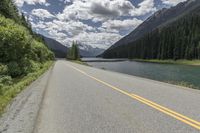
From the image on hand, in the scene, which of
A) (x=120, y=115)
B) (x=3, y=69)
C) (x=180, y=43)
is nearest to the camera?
(x=120, y=115)

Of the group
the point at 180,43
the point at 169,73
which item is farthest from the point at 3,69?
the point at 180,43

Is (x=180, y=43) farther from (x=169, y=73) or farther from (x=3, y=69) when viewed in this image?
(x=3, y=69)

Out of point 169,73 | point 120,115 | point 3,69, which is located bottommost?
point 169,73

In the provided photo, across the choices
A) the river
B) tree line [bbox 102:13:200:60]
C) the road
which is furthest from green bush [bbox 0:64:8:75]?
tree line [bbox 102:13:200:60]

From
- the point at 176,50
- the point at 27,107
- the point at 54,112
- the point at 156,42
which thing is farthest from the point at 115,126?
the point at 156,42

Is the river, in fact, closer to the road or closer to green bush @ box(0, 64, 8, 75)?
the road

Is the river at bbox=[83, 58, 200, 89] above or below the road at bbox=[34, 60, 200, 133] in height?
below

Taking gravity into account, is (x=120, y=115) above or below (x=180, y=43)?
below

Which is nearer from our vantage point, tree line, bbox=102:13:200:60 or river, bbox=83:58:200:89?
river, bbox=83:58:200:89

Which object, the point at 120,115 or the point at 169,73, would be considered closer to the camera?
the point at 120,115

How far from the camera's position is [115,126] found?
249 inches

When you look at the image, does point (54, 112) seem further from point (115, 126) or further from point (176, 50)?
point (176, 50)

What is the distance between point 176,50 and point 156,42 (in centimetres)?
3321

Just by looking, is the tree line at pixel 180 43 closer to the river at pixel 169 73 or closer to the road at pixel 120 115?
the river at pixel 169 73
